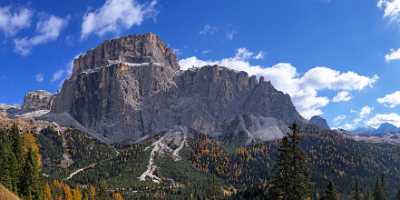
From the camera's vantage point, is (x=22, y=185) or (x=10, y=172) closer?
(x=10, y=172)

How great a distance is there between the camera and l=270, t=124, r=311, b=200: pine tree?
130 feet

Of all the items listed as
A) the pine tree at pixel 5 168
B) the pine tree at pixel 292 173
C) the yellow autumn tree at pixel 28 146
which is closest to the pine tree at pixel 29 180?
the pine tree at pixel 5 168

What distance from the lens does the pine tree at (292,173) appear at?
39.6m

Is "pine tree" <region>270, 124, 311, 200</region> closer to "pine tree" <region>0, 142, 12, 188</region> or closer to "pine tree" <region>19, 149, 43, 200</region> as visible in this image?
"pine tree" <region>0, 142, 12, 188</region>

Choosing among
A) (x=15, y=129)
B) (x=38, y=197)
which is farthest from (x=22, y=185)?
(x=15, y=129)

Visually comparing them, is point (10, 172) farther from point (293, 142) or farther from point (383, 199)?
point (383, 199)

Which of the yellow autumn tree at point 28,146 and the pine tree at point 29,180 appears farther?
the yellow autumn tree at point 28,146

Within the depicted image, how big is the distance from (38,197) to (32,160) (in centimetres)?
732

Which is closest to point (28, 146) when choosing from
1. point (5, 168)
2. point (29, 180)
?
point (29, 180)

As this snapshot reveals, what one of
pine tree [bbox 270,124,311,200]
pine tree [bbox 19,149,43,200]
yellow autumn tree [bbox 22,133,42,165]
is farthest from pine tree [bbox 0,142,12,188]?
pine tree [bbox 270,124,311,200]

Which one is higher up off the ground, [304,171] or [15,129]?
[15,129]

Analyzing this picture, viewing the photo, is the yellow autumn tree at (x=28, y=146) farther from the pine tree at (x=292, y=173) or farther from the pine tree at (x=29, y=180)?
the pine tree at (x=292, y=173)

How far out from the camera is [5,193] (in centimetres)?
5572

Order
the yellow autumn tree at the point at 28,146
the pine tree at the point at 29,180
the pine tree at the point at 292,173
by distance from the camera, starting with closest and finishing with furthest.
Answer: the pine tree at the point at 292,173 → the pine tree at the point at 29,180 → the yellow autumn tree at the point at 28,146
